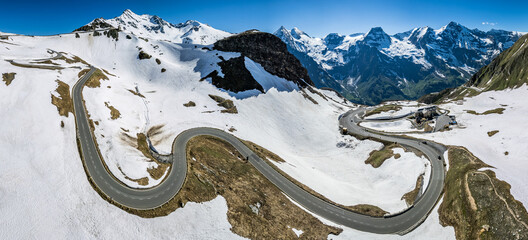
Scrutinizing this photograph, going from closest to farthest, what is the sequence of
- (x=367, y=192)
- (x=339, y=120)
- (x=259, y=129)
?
1. (x=367, y=192)
2. (x=259, y=129)
3. (x=339, y=120)

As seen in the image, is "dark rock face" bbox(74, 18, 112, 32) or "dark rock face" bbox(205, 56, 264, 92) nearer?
"dark rock face" bbox(205, 56, 264, 92)

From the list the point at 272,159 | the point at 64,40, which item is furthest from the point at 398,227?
the point at 64,40

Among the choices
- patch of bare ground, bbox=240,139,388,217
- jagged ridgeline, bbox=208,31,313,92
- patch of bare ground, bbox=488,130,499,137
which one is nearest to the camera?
patch of bare ground, bbox=240,139,388,217

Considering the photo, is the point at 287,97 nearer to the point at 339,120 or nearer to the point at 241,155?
the point at 339,120

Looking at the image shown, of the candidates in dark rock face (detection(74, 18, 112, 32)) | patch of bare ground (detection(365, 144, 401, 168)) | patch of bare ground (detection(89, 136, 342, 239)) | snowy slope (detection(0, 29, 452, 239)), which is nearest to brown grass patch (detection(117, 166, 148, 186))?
snowy slope (detection(0, 29, 452, 239))

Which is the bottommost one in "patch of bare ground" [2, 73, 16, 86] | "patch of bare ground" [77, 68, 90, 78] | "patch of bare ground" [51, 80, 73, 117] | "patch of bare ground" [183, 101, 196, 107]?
"patch of bare ground" [183, 101, 196, 107]

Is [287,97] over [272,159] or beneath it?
over

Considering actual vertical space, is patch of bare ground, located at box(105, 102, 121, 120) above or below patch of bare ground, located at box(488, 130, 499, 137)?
below

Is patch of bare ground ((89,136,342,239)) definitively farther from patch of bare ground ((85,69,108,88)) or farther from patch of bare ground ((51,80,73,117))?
patch of bare ground ((85,69,108,88))

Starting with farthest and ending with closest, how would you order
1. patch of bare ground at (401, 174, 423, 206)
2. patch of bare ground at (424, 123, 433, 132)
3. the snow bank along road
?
patch of bare ground at (424, 123, 433, 132)
patch of bare ground at (401, 174, 423, 206)
the snow bank along road
